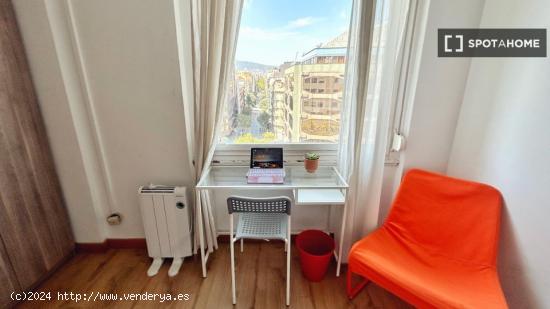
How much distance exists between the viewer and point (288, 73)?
1.69 metres

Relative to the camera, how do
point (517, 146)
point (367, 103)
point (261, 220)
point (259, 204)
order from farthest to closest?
point (261, 220) < point (367, 103) < point (259, 204) < point (517, 146)

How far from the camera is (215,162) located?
70.3 inches

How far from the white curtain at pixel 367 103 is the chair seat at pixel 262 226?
1.54ft

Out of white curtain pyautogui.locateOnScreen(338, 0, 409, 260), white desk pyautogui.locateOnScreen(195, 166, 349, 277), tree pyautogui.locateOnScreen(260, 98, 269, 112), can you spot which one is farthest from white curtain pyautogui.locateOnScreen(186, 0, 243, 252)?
white curtain pyautogui.locateOnScreen(338, 0, 409, 260)

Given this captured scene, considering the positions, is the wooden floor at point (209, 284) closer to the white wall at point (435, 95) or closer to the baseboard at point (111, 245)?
the baseboard at point (111, 245)

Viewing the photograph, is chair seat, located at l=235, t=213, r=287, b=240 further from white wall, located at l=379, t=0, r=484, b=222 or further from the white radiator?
white wall, located at l=379, t=0, r=484, b=222

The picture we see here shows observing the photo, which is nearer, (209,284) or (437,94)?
(437,94)

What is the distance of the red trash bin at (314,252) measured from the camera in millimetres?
1511

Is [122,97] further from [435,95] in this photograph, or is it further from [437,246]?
[437,246]

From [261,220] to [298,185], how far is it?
347mm

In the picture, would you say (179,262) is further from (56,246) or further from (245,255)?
(56,246)

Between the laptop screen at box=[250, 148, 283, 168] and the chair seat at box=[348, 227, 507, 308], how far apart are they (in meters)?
0.75

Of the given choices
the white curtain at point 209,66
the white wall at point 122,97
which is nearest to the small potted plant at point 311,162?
the white wall at point 122,97

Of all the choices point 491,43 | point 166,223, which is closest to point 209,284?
point 166,223
